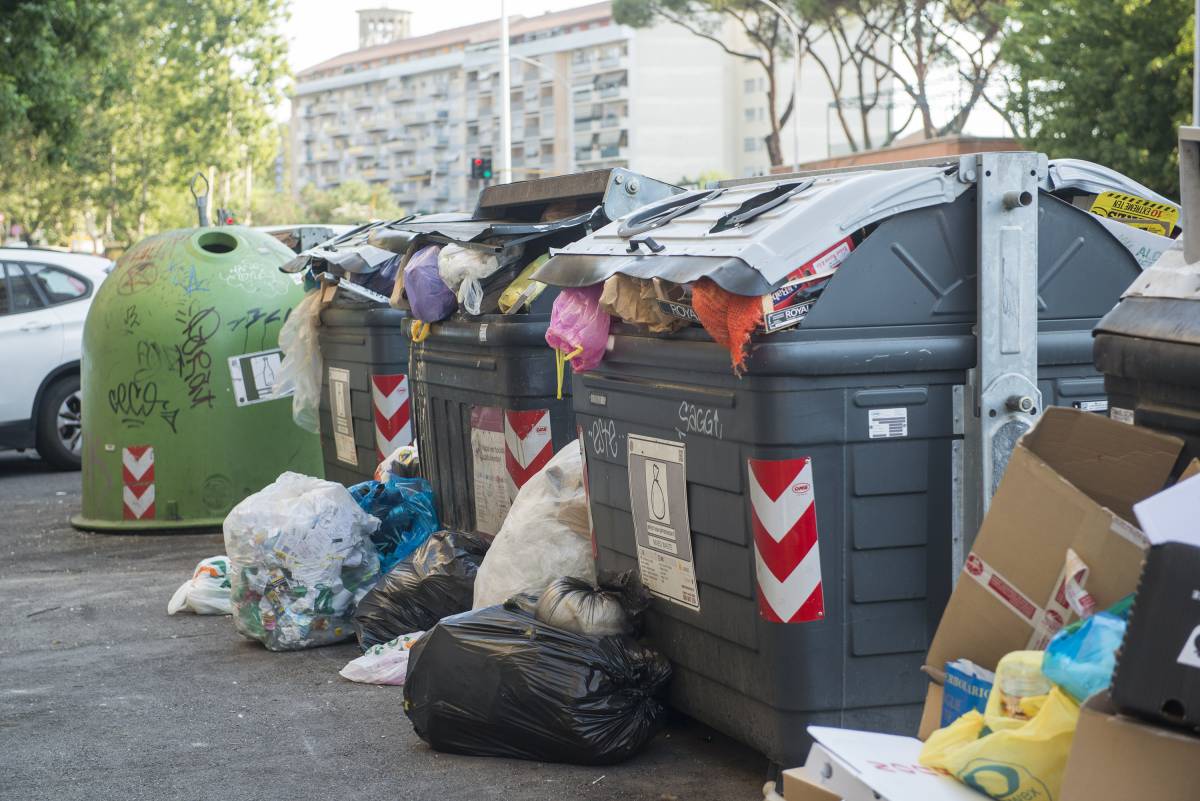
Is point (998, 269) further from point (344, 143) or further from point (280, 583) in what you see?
point (344, 143)

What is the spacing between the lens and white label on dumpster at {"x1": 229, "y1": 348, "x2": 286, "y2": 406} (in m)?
8.06

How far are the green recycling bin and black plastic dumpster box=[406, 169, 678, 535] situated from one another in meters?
2.20

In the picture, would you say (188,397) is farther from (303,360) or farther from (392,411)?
(392,411)

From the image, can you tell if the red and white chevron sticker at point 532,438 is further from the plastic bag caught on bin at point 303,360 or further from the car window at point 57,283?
the car window at point 57,283

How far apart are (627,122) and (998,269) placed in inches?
3895

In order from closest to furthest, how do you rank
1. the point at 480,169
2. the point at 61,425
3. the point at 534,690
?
the point at 534,690
the point at 61,425
the point at 480,169

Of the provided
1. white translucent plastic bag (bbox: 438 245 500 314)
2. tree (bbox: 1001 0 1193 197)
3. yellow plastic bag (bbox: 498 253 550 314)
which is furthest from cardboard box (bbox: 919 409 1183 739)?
tree (bbox: 1001 0 1193 197)

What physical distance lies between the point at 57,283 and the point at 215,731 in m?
7.27

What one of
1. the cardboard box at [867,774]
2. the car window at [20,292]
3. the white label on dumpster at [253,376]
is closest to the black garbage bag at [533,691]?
the cardboard box at [867,774]

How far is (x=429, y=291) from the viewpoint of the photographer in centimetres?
575

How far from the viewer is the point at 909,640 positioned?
3.74 metres

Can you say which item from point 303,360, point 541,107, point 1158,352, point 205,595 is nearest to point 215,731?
point 205,595

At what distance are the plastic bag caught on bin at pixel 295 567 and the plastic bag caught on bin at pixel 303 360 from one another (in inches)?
78.0

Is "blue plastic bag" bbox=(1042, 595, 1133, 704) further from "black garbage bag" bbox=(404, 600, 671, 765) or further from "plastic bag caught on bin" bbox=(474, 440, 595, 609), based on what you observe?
"plastic bag caught on bin" bbox=(474, 440, 595, 609)
